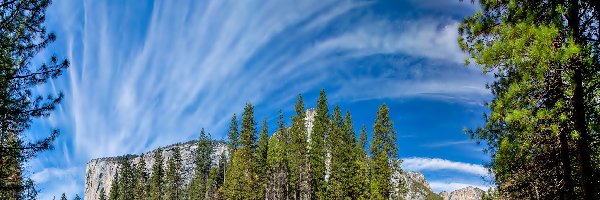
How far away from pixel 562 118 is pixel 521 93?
3.51ft

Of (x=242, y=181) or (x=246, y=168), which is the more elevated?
(x=246, y=168)

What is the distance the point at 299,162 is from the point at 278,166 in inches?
146

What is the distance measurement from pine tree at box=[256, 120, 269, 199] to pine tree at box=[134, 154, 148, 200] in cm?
3436

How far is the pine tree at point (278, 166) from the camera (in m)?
56.1

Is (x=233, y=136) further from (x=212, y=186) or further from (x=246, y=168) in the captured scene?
(x=246, y=168)

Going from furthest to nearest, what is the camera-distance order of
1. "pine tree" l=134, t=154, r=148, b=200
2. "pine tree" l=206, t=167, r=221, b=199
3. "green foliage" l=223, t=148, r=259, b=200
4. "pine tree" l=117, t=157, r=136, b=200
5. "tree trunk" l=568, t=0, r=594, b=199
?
"pine tree" l=117, t=157, r=136, b=200, "pine tree" l=134, t=154, r=148, b=200, "pine tree" l=206, t=167, r=221, b=199, "green foliage" l=223, t=148, r=259, b=200, "tree trunk" l=568, t=0, r=594, b=199

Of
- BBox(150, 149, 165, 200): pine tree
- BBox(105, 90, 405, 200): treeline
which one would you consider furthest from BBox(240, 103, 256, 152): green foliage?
BBox(150, 149, 165, 200): pine tree

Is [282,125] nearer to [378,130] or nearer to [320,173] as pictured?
[320,173]

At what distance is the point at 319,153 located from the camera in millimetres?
55062

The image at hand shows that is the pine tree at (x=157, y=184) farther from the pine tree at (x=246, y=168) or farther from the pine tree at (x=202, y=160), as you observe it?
the pine tree at (x=246, y=168)

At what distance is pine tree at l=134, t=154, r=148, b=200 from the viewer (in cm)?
8475

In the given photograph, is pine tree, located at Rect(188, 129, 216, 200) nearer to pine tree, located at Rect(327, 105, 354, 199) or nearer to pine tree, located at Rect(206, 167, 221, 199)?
pine tree, located at Rect(206, 167, 221, 199)

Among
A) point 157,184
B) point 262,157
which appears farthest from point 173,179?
point 262,157

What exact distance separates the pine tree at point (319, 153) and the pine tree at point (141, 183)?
43873 millimetres
